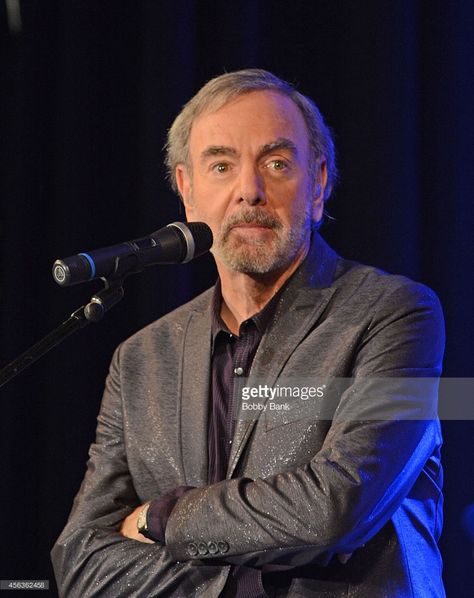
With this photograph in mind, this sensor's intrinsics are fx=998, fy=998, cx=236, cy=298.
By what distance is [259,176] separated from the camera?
2494 mm

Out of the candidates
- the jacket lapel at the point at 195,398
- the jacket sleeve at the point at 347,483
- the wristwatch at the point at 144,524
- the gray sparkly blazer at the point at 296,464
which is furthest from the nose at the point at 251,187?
the wristwatch at the point at 144,524

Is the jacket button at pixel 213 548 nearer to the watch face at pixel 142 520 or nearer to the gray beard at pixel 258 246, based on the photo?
the watch face at pixel 142 520

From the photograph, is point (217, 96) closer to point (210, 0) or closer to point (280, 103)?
point (280, 103)

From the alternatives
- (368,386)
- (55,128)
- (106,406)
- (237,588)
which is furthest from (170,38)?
(237,588)

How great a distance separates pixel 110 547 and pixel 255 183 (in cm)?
94

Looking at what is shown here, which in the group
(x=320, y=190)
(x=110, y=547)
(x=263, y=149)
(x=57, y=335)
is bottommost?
(x=110, y=547)

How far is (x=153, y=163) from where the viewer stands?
3234 millimetres

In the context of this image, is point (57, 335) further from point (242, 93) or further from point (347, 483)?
point (242, 93)

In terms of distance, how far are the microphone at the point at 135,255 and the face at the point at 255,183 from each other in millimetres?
419

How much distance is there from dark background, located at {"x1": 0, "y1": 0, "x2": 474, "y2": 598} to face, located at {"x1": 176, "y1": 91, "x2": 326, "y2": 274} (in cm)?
42

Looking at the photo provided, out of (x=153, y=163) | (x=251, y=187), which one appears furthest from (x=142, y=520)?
(x=153, y=163)

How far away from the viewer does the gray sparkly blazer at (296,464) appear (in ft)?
6.63

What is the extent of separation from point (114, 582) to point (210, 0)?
1947mm

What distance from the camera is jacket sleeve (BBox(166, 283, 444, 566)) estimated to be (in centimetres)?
199
